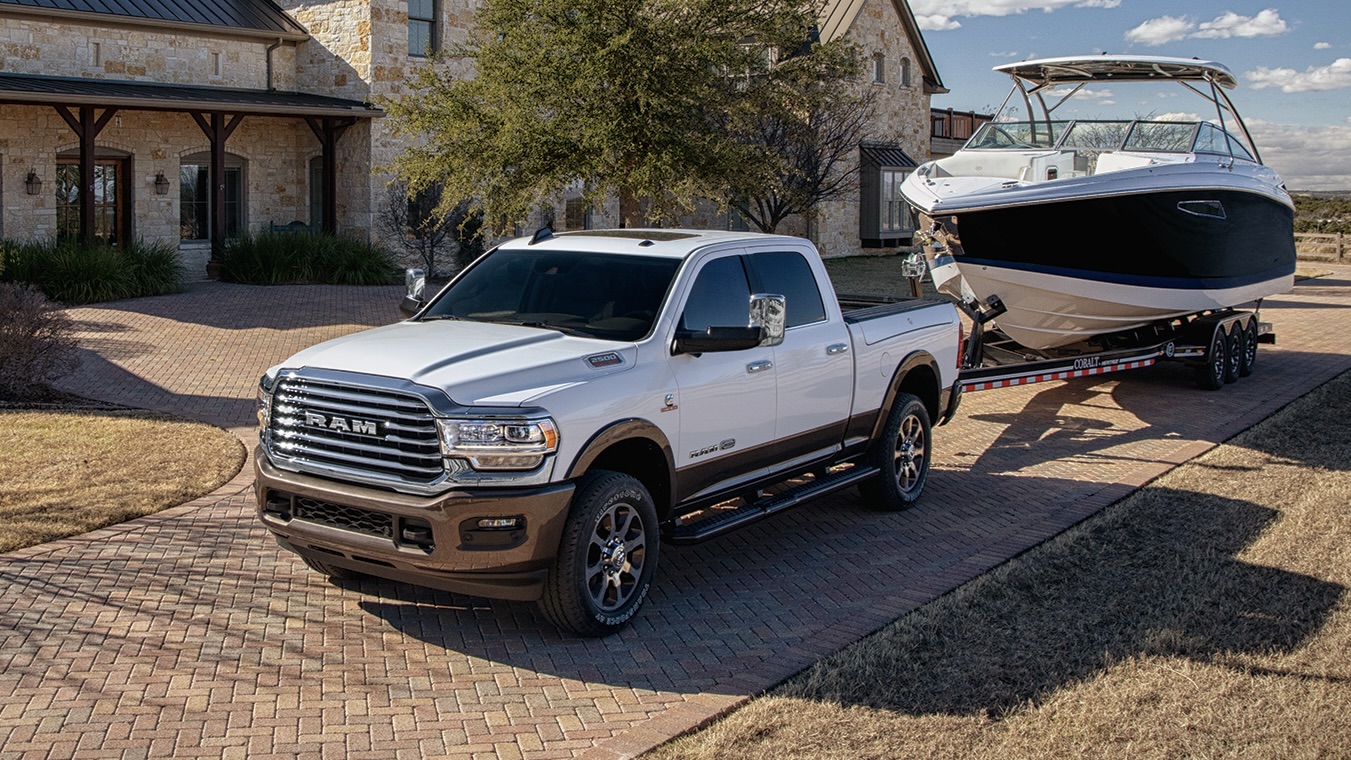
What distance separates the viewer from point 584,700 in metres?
5.73

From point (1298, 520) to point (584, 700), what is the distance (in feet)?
19.9

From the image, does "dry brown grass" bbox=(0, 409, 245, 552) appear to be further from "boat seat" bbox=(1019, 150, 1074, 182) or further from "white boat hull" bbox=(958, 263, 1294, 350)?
"boat seat" bbox=(1019, 150, 1074, 182)

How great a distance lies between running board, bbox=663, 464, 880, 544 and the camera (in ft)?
23.2

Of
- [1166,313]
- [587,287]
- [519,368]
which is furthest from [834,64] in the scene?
[519,368]

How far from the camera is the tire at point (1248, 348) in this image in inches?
641

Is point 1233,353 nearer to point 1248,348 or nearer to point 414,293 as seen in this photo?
point 1248,348

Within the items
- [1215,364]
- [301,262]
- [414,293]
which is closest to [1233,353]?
[1215,364]

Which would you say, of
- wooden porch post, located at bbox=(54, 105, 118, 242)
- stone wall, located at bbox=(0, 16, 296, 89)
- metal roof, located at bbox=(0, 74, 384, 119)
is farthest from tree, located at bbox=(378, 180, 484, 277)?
wooden porch post, located at bbox=(54, 105, 118, 242)

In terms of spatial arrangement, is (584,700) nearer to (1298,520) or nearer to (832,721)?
(832,721)

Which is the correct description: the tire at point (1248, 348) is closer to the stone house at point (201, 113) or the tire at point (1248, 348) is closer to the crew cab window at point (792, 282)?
the crew cab window at point (792, 282)

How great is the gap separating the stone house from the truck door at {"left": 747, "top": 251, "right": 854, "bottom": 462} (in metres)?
16.1

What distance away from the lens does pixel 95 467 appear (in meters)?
9.75

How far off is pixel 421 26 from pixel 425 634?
24.4 m

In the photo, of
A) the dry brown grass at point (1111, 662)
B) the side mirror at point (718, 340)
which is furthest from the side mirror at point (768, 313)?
the dry brown grass at point (1111, 662)
